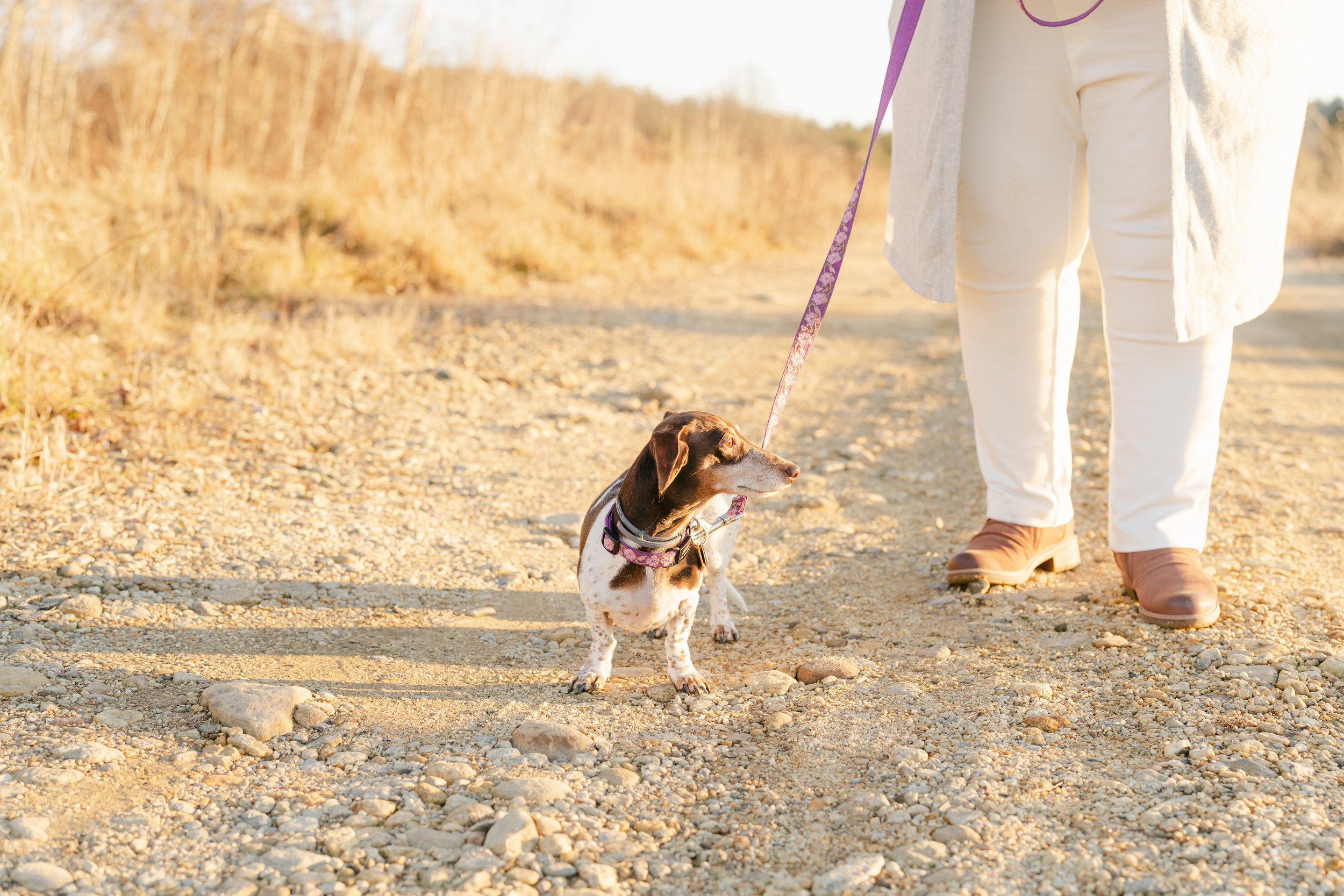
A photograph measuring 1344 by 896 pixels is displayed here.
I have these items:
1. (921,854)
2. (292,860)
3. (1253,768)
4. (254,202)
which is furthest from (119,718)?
(254,202)

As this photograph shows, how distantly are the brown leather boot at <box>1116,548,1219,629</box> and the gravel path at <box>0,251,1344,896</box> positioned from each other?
0.24ft

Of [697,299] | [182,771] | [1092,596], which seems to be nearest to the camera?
[182,771]

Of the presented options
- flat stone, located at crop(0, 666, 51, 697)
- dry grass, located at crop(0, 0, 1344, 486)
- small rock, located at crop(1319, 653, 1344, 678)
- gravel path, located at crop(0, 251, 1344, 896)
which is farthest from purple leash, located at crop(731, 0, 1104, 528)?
dry grass, located at crop(0, 0, 1344, 486)

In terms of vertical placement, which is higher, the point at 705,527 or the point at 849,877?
the point at 705,527

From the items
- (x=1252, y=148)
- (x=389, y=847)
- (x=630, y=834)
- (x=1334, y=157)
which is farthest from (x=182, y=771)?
(x=1334, y=157)

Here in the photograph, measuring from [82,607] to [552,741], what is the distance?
4.74 ft

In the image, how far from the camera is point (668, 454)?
7.73 ft

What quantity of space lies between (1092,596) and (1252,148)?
1.29 meters

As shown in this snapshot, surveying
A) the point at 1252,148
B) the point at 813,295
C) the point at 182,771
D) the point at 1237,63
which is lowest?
the point at 182,771

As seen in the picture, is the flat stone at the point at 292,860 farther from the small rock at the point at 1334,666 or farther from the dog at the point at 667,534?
the small rock at the point at 1334,666

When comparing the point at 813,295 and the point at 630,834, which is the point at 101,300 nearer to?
the point at 813,295

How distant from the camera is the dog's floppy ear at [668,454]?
92.9 inches

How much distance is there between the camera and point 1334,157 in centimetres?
1578

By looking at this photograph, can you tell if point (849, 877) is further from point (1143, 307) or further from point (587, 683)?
point (1143, 307)
